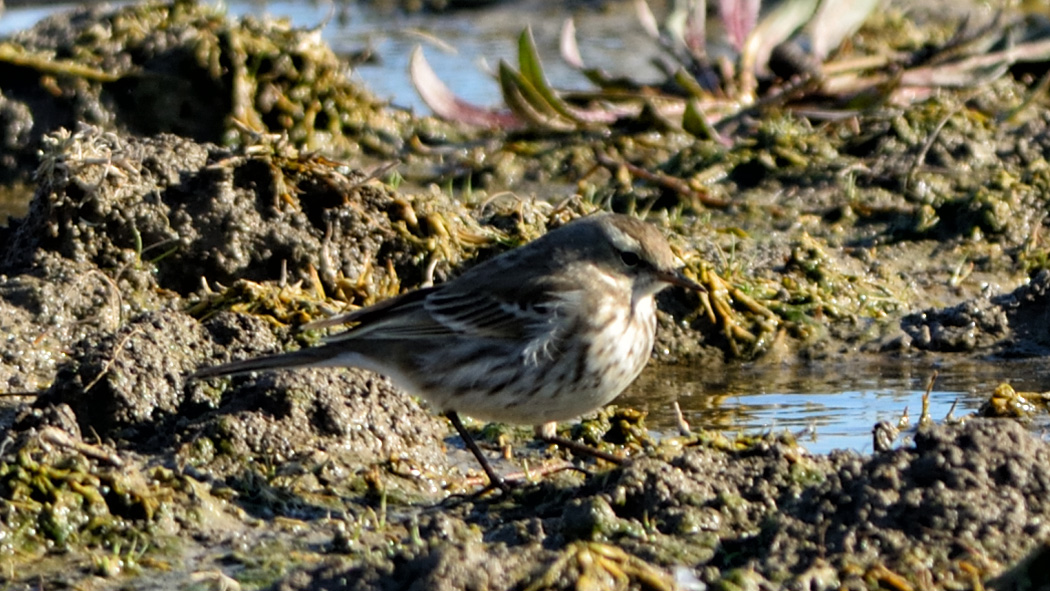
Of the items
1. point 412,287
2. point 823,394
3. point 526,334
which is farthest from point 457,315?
point 823,394

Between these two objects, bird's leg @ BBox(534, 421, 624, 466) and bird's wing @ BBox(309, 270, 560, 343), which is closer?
bird's leg @ BBox(534, 421, 624, 466)

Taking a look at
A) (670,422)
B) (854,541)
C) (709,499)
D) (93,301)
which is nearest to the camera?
(854,541)

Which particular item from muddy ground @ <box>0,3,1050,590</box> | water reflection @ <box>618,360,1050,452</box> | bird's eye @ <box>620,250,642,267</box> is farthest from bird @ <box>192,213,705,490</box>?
water reflection @ <box>618,360,1050,452</box>

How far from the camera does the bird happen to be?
19.8 ft

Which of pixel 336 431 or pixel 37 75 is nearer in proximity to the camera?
pixel 336 431

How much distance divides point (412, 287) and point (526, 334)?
2.13 metres

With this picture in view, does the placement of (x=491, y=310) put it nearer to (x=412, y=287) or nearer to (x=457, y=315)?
(x=457, y=315)

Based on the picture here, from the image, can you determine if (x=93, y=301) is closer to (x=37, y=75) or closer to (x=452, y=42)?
(x=37, y=75)

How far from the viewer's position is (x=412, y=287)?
8172 millimetres

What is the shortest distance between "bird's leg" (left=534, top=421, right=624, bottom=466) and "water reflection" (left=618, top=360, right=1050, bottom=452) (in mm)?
551

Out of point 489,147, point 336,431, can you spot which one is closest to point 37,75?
point 489,147

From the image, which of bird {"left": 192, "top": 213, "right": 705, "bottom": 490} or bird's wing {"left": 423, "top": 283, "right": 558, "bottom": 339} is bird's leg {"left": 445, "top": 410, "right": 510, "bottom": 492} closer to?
bird {"left": 192, "top": 213, "right": 705, "bottom": 490}

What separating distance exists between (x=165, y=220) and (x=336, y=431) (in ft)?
7.45

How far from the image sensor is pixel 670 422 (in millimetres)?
6938
